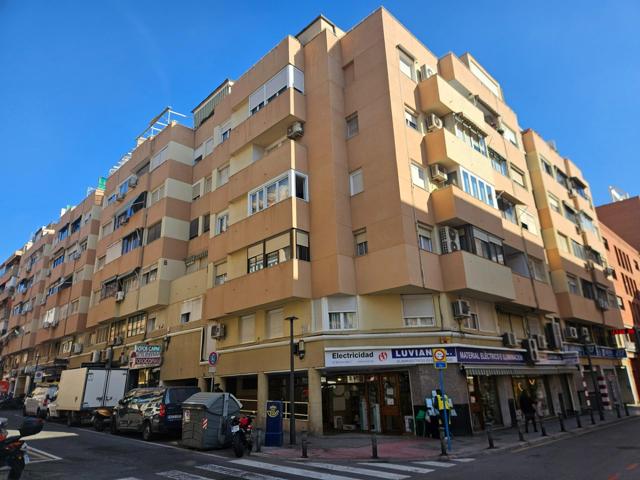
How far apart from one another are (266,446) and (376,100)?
1533 centimetres

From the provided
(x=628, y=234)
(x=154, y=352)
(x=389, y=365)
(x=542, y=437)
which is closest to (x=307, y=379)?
(x=389, y=365)

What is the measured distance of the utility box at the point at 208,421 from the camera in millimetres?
13695

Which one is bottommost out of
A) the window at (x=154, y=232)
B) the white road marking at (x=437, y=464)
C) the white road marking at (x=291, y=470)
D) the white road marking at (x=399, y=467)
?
the white road marking at (x=437, y=464)

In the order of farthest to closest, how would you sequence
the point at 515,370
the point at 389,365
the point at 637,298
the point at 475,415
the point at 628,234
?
the point at 628,234 < the point at 637,298 < the point at 515,370 < the point at 475,415 < the point at 389,365

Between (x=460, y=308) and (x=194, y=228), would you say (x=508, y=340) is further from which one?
(x=194, y=228)

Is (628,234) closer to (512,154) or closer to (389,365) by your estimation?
(512,154)

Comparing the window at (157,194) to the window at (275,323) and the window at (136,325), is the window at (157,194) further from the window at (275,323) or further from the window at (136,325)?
the window at (275,323)

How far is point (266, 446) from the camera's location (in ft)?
47.5

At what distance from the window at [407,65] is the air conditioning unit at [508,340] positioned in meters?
13.5

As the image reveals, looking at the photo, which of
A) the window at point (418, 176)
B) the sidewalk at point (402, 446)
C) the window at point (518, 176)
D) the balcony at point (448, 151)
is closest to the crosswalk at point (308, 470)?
the sidewalk at point (402, 446)

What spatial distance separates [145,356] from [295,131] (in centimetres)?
1518

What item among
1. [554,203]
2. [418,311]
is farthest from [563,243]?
[418,311]

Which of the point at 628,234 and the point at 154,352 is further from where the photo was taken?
the point at 628,234

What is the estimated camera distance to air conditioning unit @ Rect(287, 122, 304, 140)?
72.4 ft
